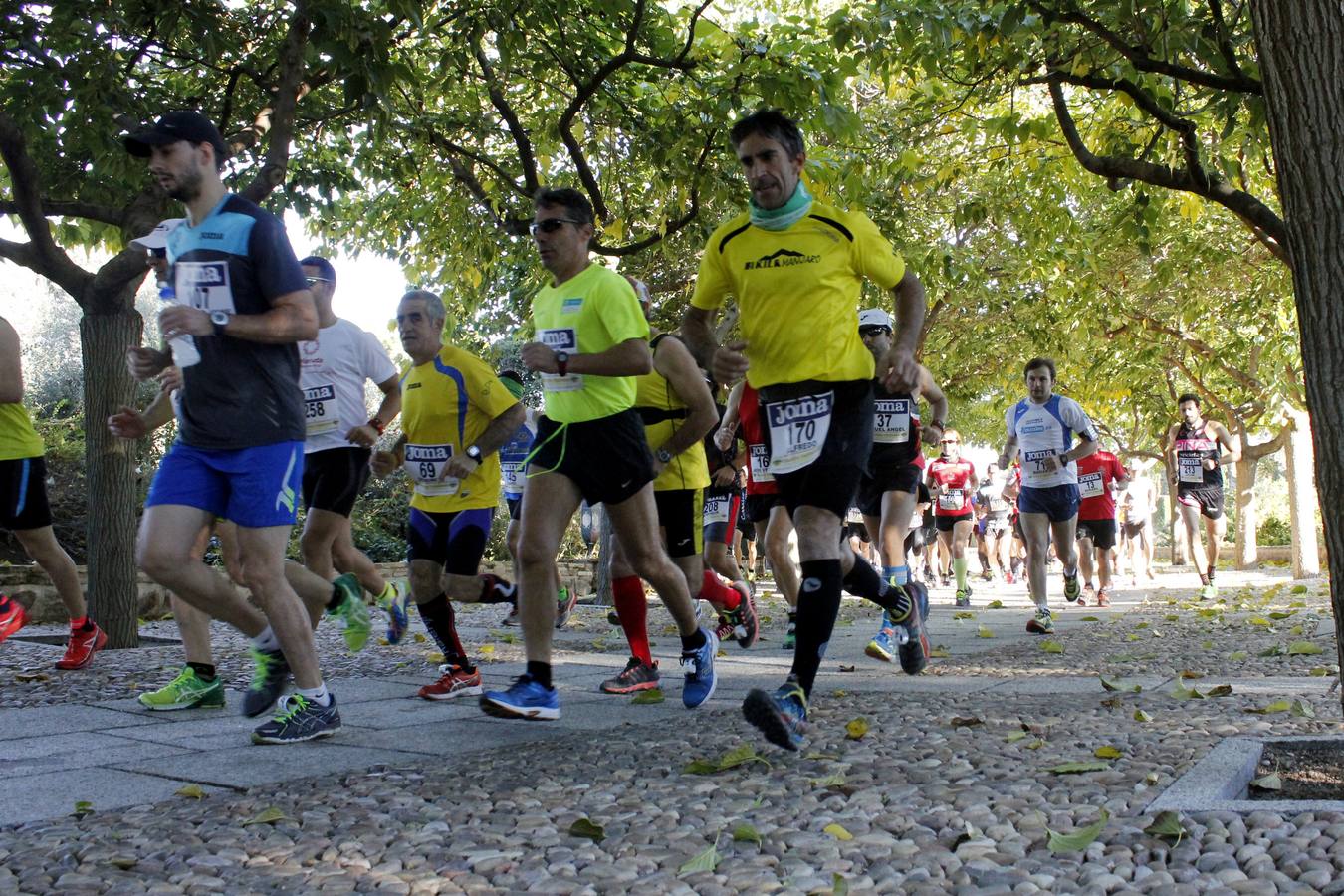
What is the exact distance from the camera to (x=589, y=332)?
18.6ft

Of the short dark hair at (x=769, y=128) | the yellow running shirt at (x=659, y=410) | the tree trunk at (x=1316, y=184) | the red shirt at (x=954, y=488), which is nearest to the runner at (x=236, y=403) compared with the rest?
the short dark hair at (x=769, y=128)

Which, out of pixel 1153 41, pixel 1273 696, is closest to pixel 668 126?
pixel 1153 41

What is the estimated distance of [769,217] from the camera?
17.0 feet

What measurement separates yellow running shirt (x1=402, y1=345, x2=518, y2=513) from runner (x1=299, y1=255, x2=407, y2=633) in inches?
8.0

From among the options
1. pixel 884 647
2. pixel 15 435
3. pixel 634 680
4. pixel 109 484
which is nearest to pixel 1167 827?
pixel 634 680

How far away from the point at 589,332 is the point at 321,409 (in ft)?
6.11

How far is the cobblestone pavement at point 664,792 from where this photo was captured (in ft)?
9.95

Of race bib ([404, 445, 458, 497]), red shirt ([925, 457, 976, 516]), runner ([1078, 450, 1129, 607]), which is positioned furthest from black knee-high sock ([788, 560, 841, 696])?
red shirt ([925, 457, 976, 516])

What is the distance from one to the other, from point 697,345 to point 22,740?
9.63ft

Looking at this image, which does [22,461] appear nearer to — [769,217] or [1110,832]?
[769,217]

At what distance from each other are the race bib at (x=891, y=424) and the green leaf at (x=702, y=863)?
594cm

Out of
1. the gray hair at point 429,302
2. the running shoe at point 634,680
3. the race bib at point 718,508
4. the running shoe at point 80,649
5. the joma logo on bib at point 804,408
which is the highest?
the gray hair at point 429,302

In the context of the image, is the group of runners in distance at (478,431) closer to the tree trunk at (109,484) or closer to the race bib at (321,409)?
the race bib at (321,409)

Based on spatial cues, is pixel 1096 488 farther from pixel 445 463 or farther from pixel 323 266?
pixel 323 266
